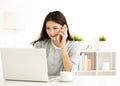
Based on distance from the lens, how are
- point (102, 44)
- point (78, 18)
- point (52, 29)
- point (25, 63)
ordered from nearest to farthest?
point (25, 63), point (52, 29), point (102, 44), point (78, 18)

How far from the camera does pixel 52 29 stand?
85.8 inches

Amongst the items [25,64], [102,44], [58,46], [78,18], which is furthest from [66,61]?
[78,18]

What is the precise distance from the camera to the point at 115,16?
4.27m

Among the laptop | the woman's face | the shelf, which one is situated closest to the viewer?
the laptop

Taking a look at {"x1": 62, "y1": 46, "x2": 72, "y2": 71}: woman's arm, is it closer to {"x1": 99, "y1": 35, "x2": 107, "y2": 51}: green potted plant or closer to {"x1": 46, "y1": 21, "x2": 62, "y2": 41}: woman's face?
{"x1": 46, "y1": 21, "x2": 62, "y2": 41}: woman's face

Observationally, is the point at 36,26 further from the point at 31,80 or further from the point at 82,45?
the point at 31,80

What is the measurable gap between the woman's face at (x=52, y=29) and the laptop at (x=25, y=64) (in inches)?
18.1

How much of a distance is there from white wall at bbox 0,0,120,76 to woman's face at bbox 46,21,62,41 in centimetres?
206

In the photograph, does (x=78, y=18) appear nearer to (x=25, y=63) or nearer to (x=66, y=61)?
(x=66, y=61)

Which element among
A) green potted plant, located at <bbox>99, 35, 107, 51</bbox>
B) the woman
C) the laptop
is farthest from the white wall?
the laptop

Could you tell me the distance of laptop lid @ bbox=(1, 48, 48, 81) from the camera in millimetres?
1749

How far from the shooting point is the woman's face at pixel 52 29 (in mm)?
2176

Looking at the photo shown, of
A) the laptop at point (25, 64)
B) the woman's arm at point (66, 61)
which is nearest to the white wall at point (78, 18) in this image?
the woman's arm at point (66, 61)

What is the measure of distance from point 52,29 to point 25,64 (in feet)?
1.71
